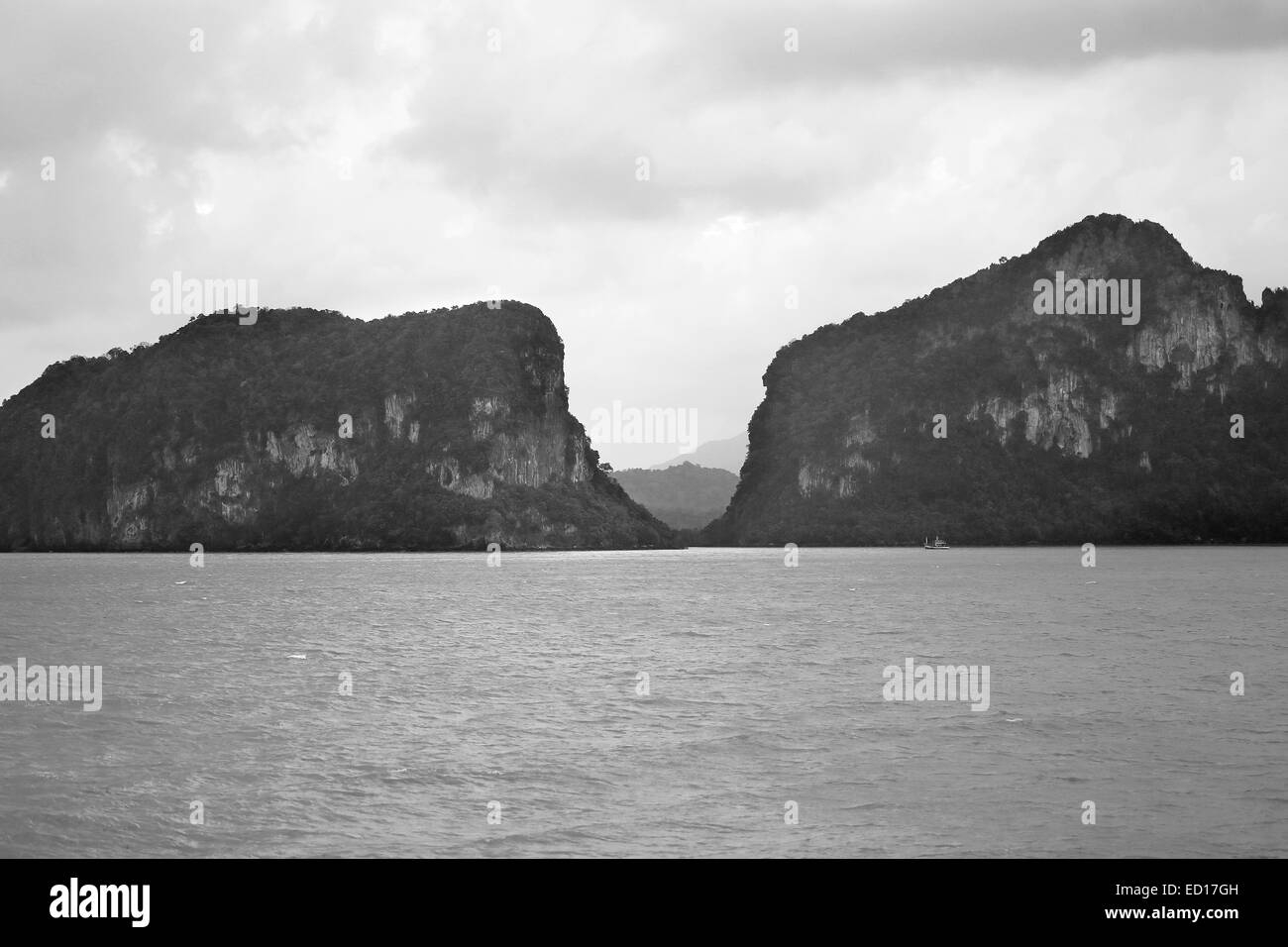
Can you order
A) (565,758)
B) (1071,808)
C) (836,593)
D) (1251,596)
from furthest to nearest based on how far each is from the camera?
(836,593) < (1251,596) < (565,758) < (1071,808)

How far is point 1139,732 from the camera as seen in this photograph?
35062 mm

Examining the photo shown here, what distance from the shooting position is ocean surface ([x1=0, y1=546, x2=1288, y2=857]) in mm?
24078

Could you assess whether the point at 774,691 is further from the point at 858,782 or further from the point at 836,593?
the point at 836,593

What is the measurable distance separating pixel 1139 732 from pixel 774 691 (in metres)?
13.1

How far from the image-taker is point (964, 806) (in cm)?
2606

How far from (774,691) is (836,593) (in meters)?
68.0

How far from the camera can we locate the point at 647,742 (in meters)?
33.6

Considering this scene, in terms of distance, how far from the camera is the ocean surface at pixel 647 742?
79.0 ft
